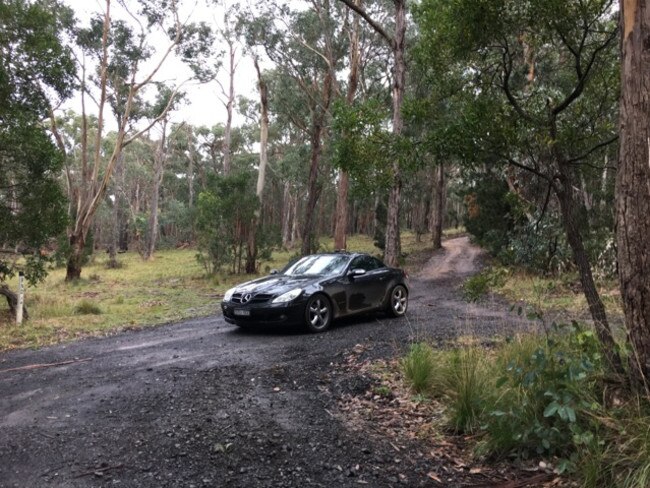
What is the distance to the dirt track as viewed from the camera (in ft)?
12.1

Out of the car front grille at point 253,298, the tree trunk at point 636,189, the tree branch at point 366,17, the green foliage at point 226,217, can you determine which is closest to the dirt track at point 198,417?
the car front grille at point 253,298

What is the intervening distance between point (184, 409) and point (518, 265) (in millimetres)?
14994

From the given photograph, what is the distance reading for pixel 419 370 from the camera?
5.65 meters

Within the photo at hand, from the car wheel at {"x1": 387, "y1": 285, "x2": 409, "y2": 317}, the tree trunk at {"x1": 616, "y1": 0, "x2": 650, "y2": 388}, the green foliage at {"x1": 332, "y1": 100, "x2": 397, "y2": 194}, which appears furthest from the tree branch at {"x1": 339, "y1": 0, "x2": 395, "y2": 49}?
the tree trunk at {"x1": 616, "y1": 0, "x2": 650, "y2": 388}

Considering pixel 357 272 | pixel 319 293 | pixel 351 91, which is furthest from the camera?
pixel 351 91

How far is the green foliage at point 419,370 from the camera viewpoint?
557 cm

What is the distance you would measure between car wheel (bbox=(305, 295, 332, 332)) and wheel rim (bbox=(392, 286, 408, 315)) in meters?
2.04

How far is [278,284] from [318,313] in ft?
2.88

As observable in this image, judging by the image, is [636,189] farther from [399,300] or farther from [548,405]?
[399,300]

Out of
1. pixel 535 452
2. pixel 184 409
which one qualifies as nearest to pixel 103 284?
pixel 184 409

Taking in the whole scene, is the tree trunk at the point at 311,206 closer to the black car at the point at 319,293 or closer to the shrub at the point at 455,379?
the black car at the point at 319,293

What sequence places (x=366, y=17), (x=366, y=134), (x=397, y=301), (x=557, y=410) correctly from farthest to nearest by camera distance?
(x=366, y=17) < (x=397, y=301) < (x=366, y=134) < (x=557, y=410)

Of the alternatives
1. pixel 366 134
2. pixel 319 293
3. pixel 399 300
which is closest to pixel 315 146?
pixel 399 300

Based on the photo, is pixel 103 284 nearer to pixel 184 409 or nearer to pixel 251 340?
pixel 251 340
